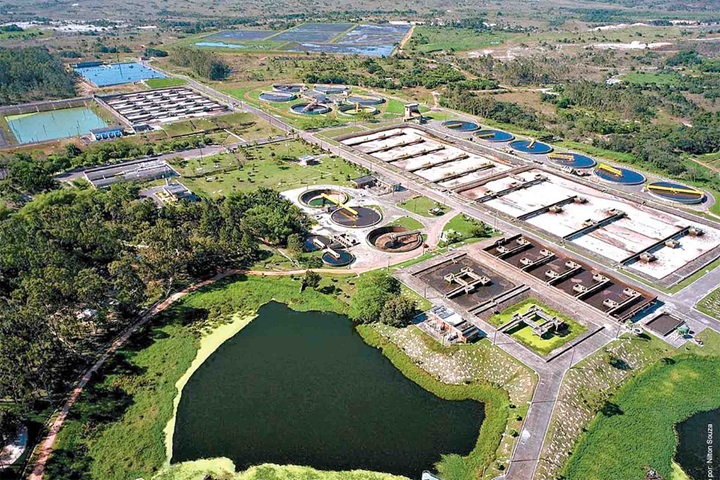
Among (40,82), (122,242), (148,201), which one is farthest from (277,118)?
(40,82)

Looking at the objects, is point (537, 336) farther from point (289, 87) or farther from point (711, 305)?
point (289, 87)

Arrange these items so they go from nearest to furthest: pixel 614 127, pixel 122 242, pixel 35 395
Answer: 1. pixel 35 395
2. pixel 122 242
3. pixel 614 127

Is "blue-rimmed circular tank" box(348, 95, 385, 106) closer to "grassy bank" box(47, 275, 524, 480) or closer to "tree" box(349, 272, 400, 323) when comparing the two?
"grassy bank" box(47, 275, 524, 480)

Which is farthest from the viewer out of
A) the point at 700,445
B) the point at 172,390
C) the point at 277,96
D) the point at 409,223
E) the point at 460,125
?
the point at 277,96

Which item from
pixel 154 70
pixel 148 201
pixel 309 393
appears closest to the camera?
pixel 309 393

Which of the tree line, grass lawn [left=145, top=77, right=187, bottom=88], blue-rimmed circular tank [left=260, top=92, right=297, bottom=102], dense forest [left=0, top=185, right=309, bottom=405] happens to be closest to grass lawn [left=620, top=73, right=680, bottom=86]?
blue-rimmed circular tank [left=260, top=92, right=297, bottom=102]

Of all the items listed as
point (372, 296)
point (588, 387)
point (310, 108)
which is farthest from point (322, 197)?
point (310, 108)

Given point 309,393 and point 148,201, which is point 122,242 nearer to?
point 148,201

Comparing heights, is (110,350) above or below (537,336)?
below
